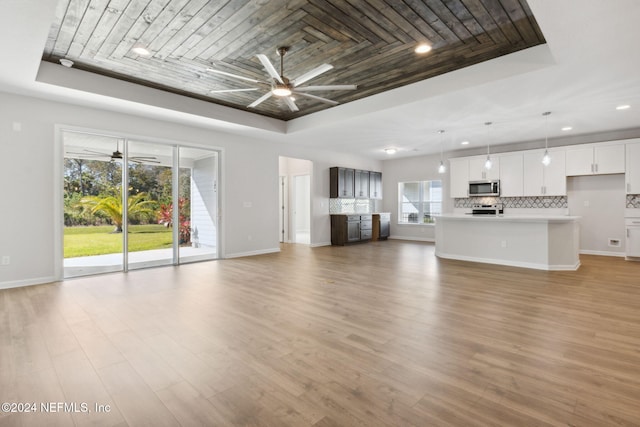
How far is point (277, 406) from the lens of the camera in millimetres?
1753

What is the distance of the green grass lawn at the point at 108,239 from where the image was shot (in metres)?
5.11

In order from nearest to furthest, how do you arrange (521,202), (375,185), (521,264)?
(521,264) → (521,202) → (375,185)

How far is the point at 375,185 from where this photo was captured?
34.7ft

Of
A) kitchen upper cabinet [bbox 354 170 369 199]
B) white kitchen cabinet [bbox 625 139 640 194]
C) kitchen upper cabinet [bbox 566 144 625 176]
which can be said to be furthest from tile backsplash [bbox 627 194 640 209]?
kitchen upper cabinet [bbox 354 170 369 199]

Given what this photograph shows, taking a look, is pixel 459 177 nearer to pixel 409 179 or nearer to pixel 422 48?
pixel 409 179

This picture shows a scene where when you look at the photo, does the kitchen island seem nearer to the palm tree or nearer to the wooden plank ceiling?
the wooden plank ceiling

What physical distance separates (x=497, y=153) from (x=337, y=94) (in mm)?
5308

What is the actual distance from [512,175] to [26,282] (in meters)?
10.1

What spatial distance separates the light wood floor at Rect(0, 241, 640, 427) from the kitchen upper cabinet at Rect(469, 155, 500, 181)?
4.32m

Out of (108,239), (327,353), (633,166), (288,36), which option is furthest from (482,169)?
(108,239)

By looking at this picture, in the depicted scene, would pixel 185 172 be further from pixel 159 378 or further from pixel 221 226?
pixel 159 378

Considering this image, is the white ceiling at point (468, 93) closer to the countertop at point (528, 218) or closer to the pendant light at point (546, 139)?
the pendant light at point (546, 139)

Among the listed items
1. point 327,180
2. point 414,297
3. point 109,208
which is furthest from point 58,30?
point 327,180

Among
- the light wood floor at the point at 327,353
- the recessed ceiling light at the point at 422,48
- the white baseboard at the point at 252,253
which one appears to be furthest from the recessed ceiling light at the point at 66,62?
the recessed ceiling light at the point at 422,48
